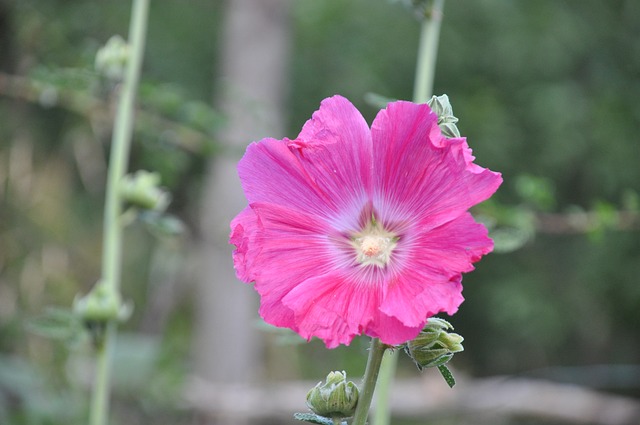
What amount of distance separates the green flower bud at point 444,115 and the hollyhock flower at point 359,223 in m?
0.03

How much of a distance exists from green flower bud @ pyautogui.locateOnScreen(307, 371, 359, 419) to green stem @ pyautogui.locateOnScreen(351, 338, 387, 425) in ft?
0.07

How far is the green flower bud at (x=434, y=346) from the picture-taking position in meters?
0.54

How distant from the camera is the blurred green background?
2846 mm

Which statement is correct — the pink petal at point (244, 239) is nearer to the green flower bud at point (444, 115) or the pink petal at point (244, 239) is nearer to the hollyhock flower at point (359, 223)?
the hollyhock flower at point (359, 223)

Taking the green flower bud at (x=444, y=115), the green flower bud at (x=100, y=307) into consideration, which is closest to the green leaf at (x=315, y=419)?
the green flower bud at (x=444, y=115)

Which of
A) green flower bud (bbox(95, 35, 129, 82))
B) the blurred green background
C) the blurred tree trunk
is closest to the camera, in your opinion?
green flower bud (bbox(95, 35, 129, 82))

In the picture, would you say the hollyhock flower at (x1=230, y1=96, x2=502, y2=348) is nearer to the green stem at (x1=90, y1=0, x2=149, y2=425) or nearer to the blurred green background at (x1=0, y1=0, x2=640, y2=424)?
the green stem at (x1=90, y1=0, x2=149, y2=425)

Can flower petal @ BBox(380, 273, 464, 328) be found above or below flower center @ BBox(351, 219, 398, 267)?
below

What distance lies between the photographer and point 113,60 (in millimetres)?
1098

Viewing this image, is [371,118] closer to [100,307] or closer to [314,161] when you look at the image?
[100,307]

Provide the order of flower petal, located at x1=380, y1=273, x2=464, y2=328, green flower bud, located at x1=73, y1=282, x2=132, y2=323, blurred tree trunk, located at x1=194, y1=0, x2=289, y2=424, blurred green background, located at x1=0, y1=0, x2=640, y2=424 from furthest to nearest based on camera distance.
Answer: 1. blurred tree trunk, located at x1=194, y1=0, x2=289, y2=424
2. blurred green background, located at x1=0, y1=0, x2=640, y2=424
3. green flower bud, located at x1=73, y1=282, x2=132, y2=323
4. flower petal, located at x1=380, y1=273, x2=464, y2=328

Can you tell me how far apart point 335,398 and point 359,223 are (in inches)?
5.4

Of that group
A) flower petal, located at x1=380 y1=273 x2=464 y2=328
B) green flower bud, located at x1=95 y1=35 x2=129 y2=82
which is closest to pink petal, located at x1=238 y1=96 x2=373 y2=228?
flower petal, located at x1=380 y1=273 x2=464 y2=328

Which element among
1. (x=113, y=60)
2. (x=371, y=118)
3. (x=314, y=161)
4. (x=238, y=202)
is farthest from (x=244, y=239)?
(x=371, y=118)
